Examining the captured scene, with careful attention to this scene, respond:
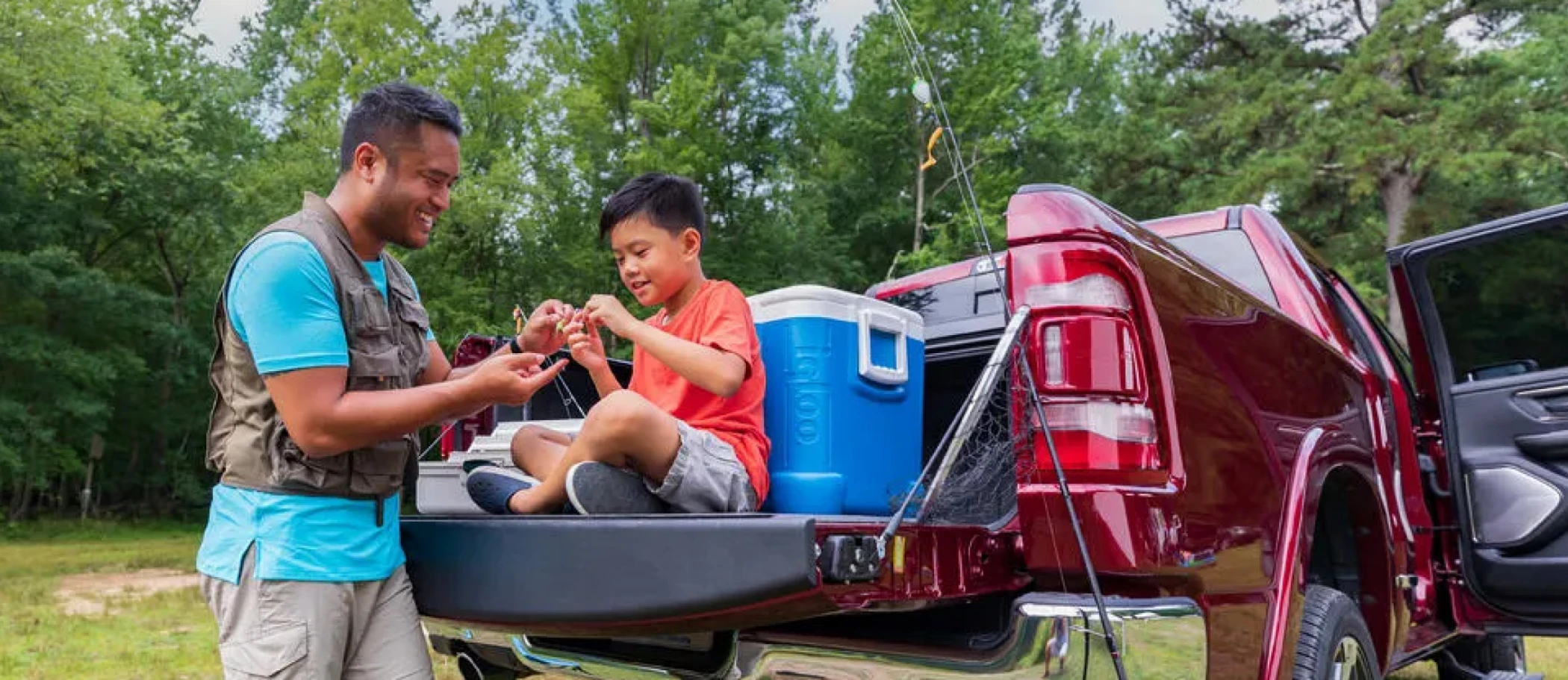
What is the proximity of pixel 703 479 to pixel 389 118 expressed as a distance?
878 millimetres

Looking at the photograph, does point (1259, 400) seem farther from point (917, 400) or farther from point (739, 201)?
point (739, 201)

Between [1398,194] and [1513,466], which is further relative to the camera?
[1398,194]

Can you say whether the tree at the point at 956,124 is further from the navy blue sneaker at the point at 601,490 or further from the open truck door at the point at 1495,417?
the navy blue sneaker at the point at 601,490

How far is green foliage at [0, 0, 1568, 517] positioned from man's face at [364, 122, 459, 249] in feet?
55.5

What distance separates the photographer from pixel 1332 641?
2.63 m

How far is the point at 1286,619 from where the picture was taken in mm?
2432

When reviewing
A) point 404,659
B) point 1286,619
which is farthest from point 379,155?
point 1286,619

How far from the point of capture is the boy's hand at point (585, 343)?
2.46 metres

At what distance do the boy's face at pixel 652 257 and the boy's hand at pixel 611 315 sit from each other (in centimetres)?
18

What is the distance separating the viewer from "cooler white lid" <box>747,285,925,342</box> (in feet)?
7.90

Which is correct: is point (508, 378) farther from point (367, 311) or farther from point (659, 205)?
point (659, 205)

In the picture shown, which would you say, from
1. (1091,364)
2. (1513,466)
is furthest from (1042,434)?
(1513,466)

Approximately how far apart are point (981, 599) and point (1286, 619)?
0.65 m

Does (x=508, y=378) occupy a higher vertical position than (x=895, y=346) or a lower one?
lower
